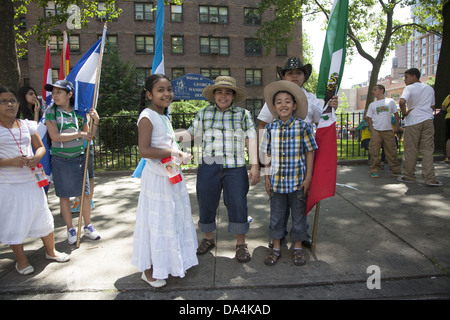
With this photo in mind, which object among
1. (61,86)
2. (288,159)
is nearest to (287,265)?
(288,159)

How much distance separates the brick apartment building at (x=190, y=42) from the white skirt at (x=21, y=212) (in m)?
25.2

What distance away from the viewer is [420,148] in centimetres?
597

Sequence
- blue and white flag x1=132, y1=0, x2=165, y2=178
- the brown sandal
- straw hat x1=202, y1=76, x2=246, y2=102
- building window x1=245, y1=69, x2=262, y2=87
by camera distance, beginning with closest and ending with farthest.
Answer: straw hat x1=202, y1=76, x2=246, y2=102 < the brown sandal < blue and white flag x1=132, y1=0, x2=165, y2=178 < building window x1=245, y1=69, x2=262, y2=87

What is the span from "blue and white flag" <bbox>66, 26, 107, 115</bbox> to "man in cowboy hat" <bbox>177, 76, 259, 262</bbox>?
1442mm

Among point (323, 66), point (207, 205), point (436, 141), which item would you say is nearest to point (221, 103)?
point (207, 205)

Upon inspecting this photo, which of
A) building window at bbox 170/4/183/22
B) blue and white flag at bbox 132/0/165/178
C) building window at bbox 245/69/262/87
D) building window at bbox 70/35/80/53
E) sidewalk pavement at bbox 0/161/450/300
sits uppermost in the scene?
building window at bbox 170/4/183/22

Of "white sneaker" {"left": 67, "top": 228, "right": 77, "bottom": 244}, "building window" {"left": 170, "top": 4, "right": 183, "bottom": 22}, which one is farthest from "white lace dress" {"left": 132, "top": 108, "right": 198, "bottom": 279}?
"building window" {"left": 170, "top": 4, "right": 183, "bottom": 22}

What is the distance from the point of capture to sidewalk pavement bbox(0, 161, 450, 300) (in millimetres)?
2621

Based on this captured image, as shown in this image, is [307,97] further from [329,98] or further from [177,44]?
[177,44]

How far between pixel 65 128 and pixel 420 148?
20.2ft

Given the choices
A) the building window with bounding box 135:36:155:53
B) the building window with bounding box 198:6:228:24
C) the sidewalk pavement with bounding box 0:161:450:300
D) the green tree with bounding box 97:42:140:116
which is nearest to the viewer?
the sidewalk pavement with bounding box 0:161:450:300

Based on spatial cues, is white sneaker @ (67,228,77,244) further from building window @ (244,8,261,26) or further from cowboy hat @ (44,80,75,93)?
building window @ (244,8,261,26)

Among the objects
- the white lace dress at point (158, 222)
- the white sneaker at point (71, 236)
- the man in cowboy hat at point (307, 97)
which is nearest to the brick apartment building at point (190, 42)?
the white sneaker at point (71, 236)

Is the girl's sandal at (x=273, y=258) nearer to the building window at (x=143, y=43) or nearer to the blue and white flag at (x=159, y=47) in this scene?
the blue and white flag at (x=159, y=47)
